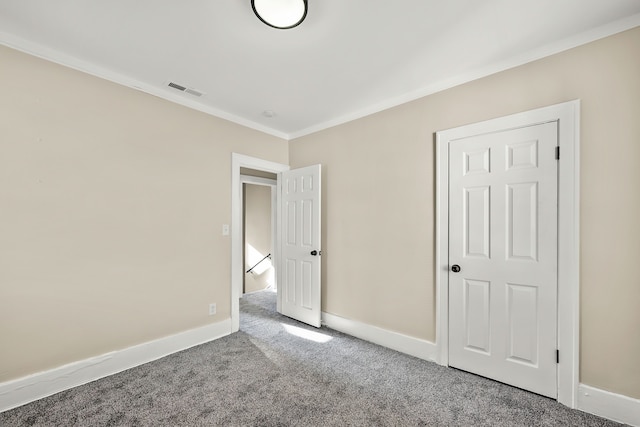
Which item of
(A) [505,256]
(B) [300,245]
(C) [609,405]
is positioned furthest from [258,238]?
(C) [609,405]

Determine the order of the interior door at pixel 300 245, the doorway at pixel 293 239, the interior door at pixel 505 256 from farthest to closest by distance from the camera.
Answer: the interior door at pixel 300 245 < the doorway at pixel 293 239 < the interior door at pixel 505 256

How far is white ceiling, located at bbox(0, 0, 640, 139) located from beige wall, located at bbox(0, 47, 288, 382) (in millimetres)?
296

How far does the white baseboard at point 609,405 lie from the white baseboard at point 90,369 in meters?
3.22

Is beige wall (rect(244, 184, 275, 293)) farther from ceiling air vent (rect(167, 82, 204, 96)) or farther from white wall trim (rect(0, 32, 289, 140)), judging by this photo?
ceiling air vent (rect(167, 82, 204, 96))

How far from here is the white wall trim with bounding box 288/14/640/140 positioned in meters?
1.80

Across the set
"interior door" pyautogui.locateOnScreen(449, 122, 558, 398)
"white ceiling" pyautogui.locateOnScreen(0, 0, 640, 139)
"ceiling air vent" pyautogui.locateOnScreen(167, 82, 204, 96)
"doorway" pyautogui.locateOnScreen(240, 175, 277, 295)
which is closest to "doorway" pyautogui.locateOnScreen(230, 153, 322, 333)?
"ceiling air vent" pyautogui.locateOnScreen(167, 82, 204, 96)

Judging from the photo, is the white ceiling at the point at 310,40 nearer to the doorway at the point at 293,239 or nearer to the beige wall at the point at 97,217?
the beige wall at the point at 97,217

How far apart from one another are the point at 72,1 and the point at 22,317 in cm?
214

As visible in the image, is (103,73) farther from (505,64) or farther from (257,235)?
(257,235)

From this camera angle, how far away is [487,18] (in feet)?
5.76

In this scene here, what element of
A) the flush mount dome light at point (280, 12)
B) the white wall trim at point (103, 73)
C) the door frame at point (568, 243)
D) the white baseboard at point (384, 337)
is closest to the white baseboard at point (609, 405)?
the door frame at point (568, 243)

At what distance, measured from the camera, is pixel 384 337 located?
290 cm

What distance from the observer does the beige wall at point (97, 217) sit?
197cm

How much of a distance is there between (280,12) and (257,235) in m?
4.68
